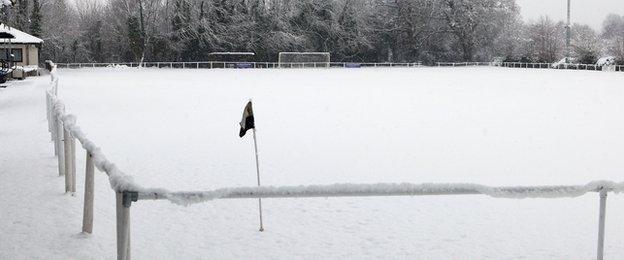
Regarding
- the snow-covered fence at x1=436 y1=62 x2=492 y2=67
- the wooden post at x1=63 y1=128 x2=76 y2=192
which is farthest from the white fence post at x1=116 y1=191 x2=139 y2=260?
the snow-covered fence at x1=436 y1=62 x2=492 y2=67

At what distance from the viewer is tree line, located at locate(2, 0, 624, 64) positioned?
7706 centimetres

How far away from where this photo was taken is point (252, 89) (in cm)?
3559

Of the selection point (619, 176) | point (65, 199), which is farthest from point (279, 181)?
point (619, 176)

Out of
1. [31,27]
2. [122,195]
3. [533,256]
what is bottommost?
[533,256]

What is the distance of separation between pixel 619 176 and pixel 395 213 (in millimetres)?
5028

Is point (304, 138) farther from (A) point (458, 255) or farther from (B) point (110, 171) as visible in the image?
(B) point (110, 171)

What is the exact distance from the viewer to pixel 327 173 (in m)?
12.4

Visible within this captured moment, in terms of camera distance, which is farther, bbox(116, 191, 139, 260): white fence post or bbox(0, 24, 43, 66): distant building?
bbox(0, 24, 43, 66): distant building

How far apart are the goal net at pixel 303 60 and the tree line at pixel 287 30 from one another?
1660 millimetres

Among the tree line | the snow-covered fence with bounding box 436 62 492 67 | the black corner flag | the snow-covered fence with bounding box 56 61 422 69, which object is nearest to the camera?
the black corner flag

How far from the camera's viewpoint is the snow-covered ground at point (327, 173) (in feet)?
24.7

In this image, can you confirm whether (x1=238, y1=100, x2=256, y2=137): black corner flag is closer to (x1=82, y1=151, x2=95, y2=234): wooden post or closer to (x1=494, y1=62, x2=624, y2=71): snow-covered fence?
(x1=82, y1=151, x2=95, y2=234): wooden post

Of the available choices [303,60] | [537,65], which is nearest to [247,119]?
[303,60]

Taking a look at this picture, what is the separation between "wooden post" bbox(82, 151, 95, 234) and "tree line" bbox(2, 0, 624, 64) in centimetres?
6694
